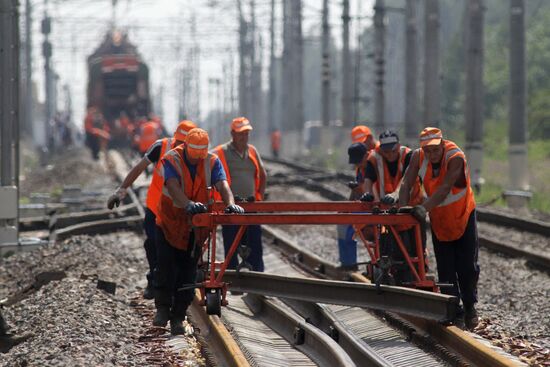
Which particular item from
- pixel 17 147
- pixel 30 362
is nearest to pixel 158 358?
pixel 30 362

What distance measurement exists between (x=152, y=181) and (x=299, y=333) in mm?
1933

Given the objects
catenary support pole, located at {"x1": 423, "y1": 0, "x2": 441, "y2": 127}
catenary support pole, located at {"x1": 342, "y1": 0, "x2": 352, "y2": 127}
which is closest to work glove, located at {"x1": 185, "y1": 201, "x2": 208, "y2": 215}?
catenary support pole, located at {"x1": 423, "y1": 0, "x2": 441, "y2": 127}

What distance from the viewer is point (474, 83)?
29453mm

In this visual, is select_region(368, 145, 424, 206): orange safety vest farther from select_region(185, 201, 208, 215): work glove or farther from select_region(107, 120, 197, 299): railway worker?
select_region(185, 201, 208, 215): work glove

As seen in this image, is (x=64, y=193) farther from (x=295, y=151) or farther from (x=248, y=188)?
(x=295, y=151)

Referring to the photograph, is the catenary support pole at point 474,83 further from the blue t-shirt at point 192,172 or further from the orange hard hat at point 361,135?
the blue t-shirt at point 192,172

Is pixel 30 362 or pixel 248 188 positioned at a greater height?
pixel 248 188

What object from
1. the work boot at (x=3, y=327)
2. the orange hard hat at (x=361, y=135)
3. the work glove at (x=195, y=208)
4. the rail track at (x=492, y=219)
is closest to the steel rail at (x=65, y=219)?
the rail track at (x=492, y=219)

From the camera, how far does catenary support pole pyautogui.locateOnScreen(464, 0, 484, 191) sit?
95.1 feet

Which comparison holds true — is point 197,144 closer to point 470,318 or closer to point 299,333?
point 299,333

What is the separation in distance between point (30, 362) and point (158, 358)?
2.98ft

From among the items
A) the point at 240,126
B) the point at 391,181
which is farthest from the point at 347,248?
the point at 240,126

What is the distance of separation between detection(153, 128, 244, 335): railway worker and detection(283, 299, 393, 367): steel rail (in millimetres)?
1131

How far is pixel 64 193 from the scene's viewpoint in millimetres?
26297
